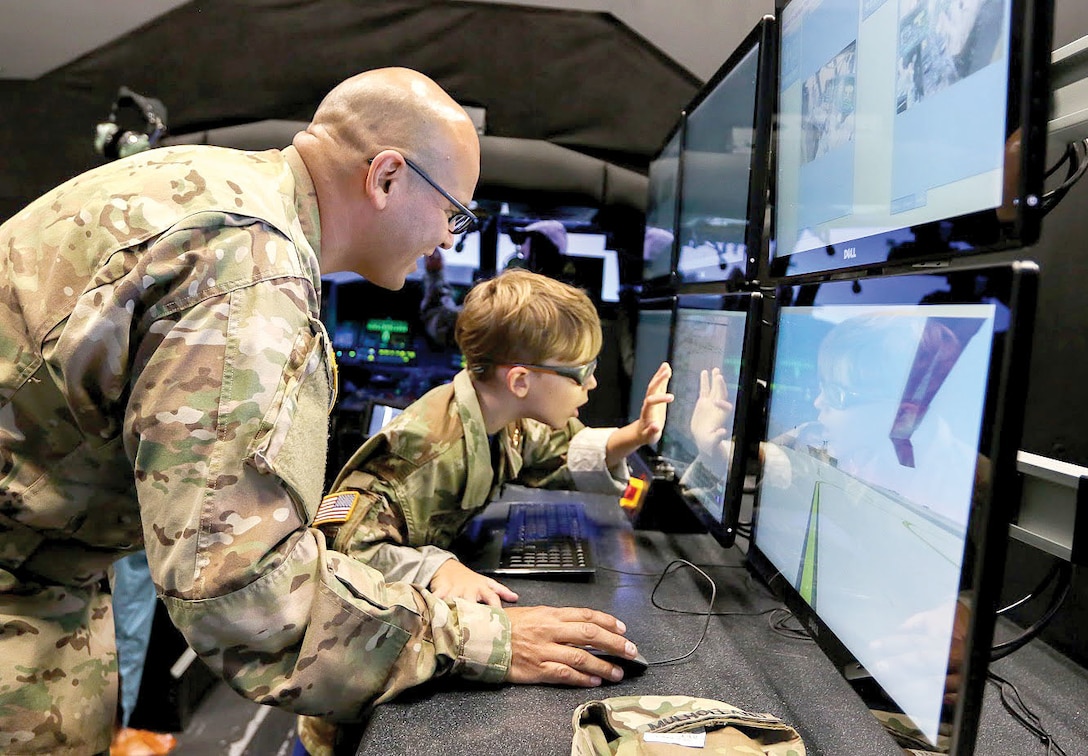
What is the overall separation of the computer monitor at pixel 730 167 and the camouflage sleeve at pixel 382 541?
25.0 inches

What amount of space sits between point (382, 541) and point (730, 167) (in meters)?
0.82

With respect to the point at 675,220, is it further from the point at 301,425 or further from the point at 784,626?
the point at 301,425

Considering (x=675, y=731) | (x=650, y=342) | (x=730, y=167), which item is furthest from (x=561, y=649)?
(x=650, y=342)

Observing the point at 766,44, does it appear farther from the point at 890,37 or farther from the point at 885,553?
the point at 885,553

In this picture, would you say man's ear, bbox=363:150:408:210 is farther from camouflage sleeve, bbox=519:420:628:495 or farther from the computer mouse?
camouflage sleeve, bbox=519:420:628:495

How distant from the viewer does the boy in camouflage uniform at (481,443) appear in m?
1.04

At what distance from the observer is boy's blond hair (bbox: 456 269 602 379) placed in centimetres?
126

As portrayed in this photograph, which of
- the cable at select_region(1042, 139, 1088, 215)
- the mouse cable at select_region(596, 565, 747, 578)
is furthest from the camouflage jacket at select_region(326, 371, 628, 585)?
the cable at select_region(1042, 139, 1088, 215)

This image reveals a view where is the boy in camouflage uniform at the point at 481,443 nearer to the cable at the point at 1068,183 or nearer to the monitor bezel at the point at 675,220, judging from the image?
the monitor bezel at the point at 675,220

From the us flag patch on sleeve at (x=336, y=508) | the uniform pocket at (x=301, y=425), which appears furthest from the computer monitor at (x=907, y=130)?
the us flag patch on sleeve at (x=336, y=508)

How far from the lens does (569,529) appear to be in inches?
51.6

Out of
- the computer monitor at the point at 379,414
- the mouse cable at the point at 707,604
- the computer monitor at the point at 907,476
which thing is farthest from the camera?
the computer monitor at the point at 379,414

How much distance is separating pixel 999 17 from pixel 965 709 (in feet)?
1.59

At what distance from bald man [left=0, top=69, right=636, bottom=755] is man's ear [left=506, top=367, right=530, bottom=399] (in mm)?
423
